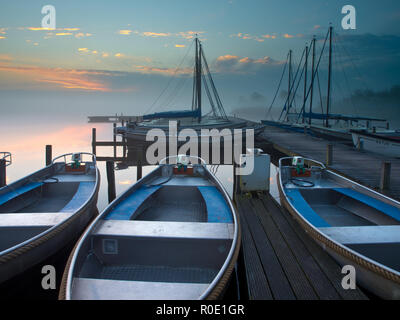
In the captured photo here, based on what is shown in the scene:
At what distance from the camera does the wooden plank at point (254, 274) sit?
14.6 feet

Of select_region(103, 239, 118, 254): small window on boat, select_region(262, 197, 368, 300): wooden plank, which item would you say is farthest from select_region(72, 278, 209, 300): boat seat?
select_region(262, 197, 368, 300): wooden plank

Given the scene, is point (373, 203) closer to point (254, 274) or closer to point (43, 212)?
point (254, 274)

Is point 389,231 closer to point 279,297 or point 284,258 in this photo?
point 284,258

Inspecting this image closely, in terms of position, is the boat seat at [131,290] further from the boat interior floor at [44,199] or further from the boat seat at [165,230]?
the boat interior floor at [44,199]

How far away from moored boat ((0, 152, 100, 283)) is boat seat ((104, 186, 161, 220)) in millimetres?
Answer: 1145

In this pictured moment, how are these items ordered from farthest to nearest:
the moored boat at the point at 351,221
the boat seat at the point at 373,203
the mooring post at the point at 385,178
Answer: the mooring post at the point at 385,178, the boat seat at the point at 373,203, the moored boat at the point at 351,221

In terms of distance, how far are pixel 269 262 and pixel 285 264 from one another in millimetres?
294

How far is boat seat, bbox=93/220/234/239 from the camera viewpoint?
4.74m

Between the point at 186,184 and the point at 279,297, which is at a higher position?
the point at 186,184

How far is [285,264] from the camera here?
5.26 meters

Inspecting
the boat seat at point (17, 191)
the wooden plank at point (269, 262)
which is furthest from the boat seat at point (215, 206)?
the boat seat at point (17, 191)

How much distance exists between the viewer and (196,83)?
2828 centimetres
